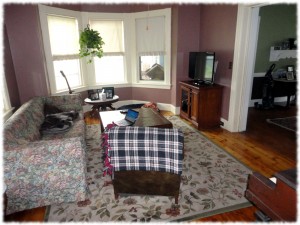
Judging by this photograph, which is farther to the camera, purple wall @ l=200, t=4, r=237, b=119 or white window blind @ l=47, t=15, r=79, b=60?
white window blind @ l=47, t=15, r=79, b=60

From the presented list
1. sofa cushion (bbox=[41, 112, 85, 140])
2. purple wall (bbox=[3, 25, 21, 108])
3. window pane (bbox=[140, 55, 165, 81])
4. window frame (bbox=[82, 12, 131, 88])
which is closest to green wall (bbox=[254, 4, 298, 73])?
window pane (bbox=[140, 55, 165, 81])

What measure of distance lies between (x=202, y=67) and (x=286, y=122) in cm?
200

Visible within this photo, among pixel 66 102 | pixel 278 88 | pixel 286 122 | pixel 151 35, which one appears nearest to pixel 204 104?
pixel 286 122

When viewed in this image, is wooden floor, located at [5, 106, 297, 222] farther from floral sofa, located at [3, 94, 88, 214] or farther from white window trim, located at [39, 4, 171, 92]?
white window trim, located at [39, 4, 171, 92]

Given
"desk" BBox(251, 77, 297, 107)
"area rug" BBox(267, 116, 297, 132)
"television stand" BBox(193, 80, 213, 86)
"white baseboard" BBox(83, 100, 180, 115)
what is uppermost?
"television stand" BBox(193, 80, 213, 86)

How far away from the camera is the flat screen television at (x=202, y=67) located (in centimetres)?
383

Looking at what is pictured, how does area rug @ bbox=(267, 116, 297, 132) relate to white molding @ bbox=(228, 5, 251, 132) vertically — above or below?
below

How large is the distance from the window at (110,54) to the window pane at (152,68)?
0.49m

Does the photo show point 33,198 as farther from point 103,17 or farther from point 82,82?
point 103,17

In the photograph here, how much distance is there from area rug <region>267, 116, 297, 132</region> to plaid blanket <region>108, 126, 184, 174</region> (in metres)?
3.14

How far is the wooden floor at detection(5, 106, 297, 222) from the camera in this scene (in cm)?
198

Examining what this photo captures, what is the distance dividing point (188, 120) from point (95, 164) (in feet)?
7.10

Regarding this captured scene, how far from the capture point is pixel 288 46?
16.7 ft

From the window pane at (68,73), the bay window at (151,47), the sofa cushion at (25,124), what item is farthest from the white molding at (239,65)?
the window pane at (68,73)
